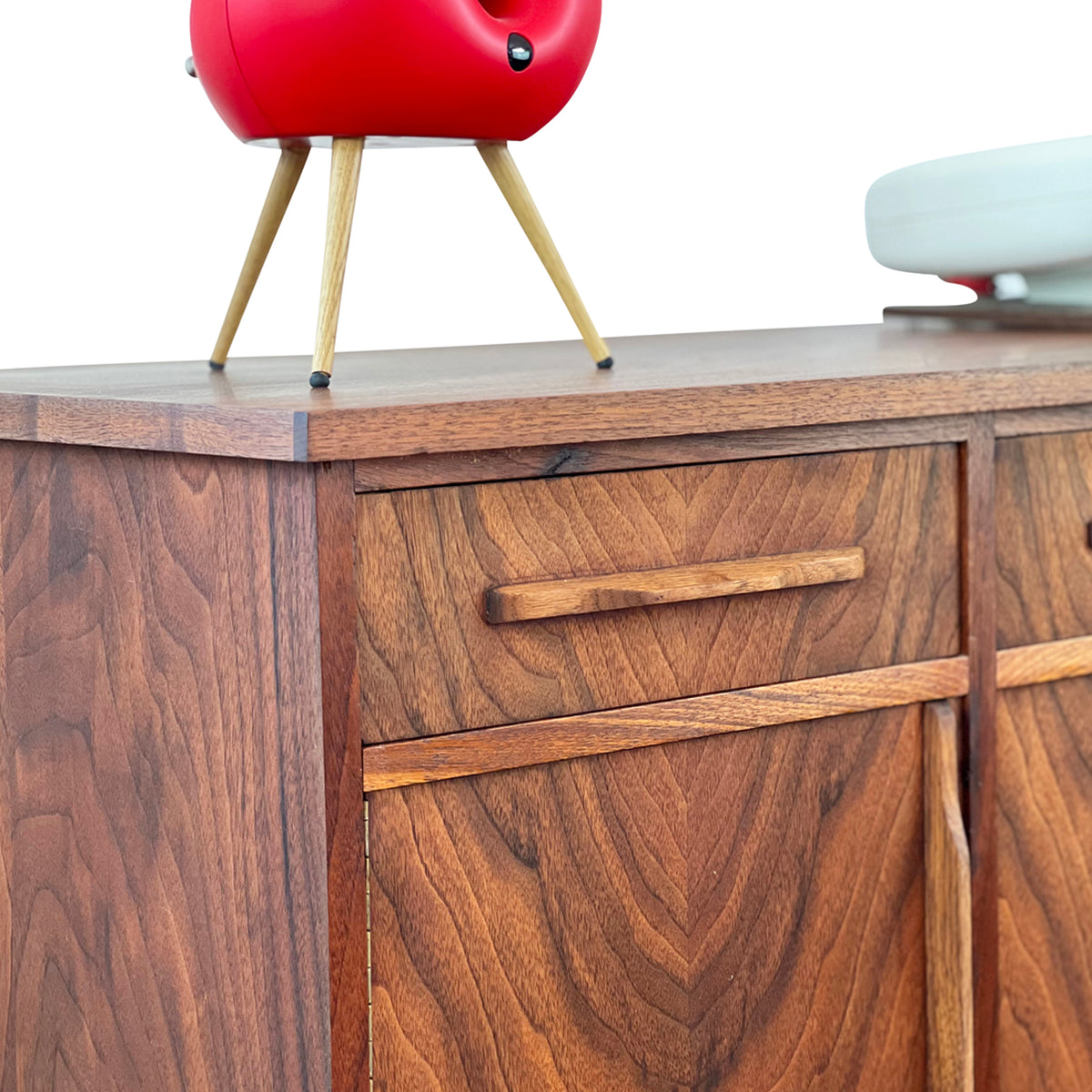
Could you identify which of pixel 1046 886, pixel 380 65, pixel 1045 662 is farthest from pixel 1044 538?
pixel 380 65

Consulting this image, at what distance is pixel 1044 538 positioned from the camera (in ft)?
4.64

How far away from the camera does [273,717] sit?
1098 millimetres

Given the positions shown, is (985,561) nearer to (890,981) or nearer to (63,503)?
(890,981)

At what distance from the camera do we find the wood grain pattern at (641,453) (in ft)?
3.57

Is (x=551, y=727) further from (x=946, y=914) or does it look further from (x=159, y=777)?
(x=946, y=914)

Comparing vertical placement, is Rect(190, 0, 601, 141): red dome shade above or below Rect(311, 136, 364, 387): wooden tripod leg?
above

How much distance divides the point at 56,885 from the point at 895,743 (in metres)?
0.63

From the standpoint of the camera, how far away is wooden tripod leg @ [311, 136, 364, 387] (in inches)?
48.1

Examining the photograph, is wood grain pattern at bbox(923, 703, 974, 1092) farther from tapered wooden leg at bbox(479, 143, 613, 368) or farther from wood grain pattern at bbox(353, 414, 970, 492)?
tapered wooden leg at bbox(479, 143, 613, 368)

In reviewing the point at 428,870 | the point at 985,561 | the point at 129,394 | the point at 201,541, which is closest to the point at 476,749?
the point at 428,870

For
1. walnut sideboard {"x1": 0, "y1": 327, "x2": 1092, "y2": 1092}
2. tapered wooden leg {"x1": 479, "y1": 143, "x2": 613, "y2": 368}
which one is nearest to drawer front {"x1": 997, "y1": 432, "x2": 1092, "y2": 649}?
walnut sideboard {"x1": 0, "y1": 327, "x2": 1092, "y2": 1092}

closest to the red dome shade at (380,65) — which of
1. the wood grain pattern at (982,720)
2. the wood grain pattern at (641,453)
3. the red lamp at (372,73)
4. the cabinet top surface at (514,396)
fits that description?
the red lamp at (372,73)

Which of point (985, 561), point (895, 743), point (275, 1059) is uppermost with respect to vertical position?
point (985, 561)

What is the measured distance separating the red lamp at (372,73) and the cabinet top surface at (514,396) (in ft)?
0.41
